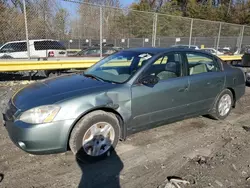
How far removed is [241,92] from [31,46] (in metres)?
6.25

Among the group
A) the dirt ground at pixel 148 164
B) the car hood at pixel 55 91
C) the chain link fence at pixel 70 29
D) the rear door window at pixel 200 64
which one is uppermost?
the chain link fence at pixel 70 29

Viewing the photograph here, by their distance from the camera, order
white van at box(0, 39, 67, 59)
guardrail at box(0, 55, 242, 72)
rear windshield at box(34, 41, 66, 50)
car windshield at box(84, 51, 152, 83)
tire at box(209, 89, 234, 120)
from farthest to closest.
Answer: rear windshield at box(34, 41, 66, 50)
white van at box(0, 39, 67, 59)
guardrail at box(0, 55, 242, 72)
tire at box(209, 89, 234, 120)
car windshield at box(84, 51, 152, 83)

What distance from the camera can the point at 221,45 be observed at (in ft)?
47.6

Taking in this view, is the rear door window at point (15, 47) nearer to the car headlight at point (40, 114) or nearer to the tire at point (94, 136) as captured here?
the car headlight at point (40, 114)

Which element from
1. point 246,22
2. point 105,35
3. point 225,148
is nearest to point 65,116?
point 225,148

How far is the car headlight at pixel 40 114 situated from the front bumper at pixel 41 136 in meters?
0.05

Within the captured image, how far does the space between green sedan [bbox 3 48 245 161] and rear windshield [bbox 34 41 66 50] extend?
436 centimetres

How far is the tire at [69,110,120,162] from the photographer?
118 inches

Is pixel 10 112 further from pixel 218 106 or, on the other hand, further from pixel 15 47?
pixel 15 47

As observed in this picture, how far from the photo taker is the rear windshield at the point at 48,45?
7830 millimetres

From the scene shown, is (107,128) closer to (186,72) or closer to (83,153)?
(83,153)

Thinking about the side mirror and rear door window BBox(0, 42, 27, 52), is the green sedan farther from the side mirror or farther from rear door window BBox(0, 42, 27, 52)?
rear door window BBox(0, 42, 27, 52)

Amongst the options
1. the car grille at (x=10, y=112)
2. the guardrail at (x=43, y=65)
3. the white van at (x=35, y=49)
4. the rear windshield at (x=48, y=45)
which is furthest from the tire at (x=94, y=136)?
the rear windshield at (x=48, y=45)

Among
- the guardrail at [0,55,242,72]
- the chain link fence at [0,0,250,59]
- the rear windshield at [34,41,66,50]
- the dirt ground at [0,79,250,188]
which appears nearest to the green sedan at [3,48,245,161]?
the dirt ground at [0,79,250,188]
